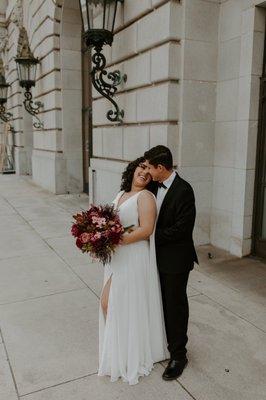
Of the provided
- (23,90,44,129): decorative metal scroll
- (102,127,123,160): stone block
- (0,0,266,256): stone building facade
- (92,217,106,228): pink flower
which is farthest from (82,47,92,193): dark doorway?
(92,217,106,228): pink flower

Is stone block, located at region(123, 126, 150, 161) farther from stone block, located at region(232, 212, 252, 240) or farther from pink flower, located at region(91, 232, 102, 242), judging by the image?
pink flower, located at region(91, 232, 102, 242)

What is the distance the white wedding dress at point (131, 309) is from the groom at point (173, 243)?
100 mm

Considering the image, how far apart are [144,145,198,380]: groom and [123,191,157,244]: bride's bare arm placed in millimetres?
146

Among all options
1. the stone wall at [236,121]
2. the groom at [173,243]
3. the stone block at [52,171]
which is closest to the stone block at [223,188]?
the stone wall at [236,121]

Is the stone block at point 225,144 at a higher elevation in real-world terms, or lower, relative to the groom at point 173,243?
higher

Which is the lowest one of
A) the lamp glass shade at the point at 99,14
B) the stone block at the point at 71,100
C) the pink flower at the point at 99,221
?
the pink flower at the point at 99,221

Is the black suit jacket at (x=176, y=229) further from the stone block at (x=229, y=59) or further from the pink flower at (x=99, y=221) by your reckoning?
the stone block at (x=229, y=59)

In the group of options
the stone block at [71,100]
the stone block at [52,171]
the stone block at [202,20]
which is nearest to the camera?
the stone block at [202,20]

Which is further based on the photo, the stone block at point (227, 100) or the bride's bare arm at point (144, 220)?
the stone block at point (227, 100)

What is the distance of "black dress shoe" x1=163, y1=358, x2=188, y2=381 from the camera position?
3.09 metres

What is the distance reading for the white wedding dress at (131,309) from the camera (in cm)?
300

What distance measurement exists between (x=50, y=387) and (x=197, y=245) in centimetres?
393

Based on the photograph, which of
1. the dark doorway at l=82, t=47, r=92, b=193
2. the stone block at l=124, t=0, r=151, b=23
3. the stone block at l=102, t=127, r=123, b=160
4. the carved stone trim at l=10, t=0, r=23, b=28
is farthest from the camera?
the carved stone trim at l=10, t=0, r=23, b=28

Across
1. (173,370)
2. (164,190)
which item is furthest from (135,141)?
(173,370)
